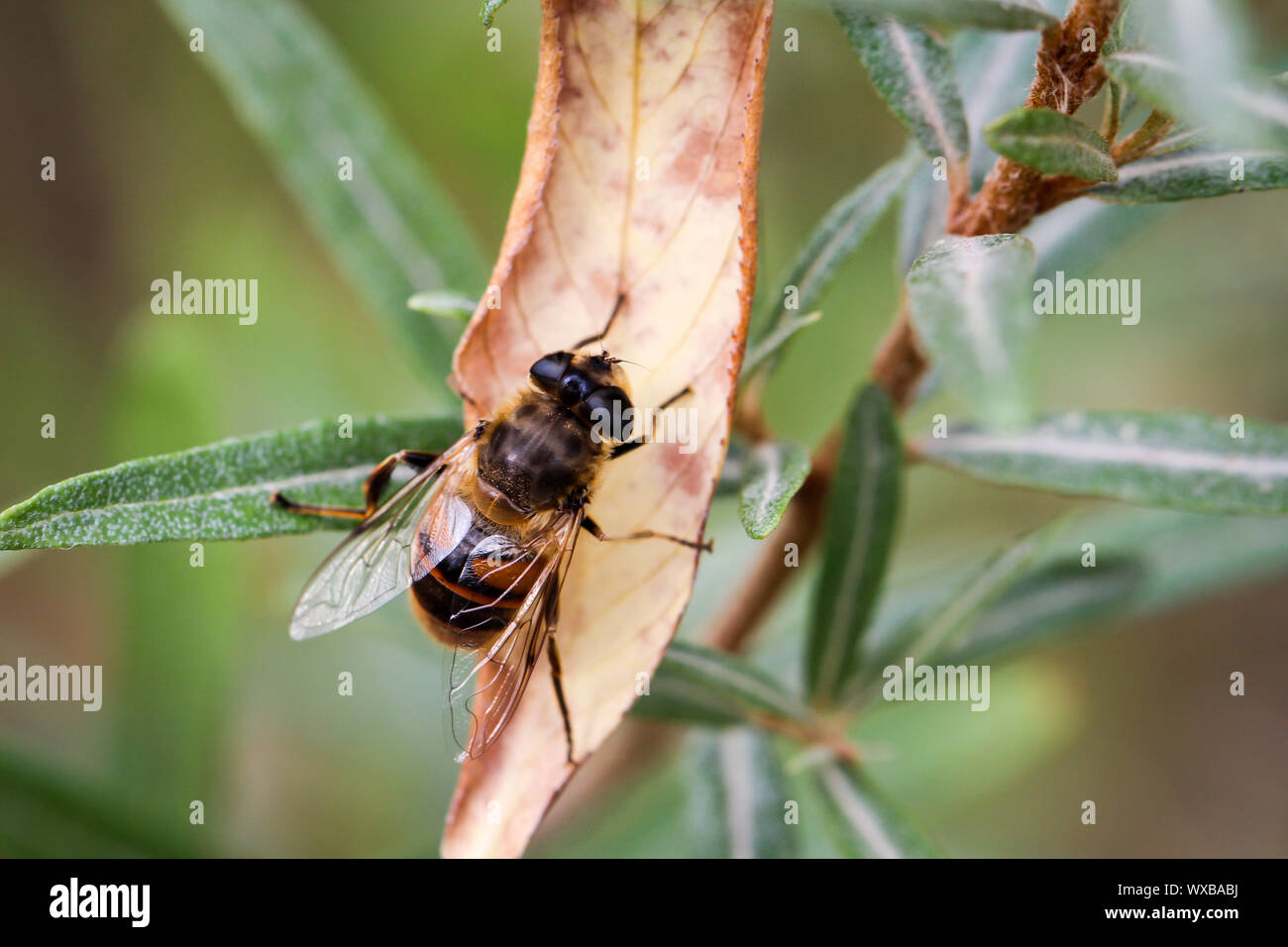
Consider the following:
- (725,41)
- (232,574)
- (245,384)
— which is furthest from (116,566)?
(725,41)

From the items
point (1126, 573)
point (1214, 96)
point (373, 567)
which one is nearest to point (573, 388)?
point (373, 567)

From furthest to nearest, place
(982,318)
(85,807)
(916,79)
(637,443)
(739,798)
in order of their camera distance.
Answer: (85,807)
(739,798)
(637,443)
(916,79)
(982,318)

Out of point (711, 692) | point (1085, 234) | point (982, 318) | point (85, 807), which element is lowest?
point (85, 807)

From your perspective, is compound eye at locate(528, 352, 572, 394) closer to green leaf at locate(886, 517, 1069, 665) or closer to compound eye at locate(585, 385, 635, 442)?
compound eye at locate(585, 385, 635, 442)

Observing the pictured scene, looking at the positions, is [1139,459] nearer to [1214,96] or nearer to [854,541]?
[854,541]

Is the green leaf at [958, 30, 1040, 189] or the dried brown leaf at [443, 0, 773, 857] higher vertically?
the green leaf at [958, 30, 1040, 189]

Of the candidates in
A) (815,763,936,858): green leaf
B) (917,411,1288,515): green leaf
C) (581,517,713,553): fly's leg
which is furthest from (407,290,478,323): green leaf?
(815,763,936,858): green leaf
